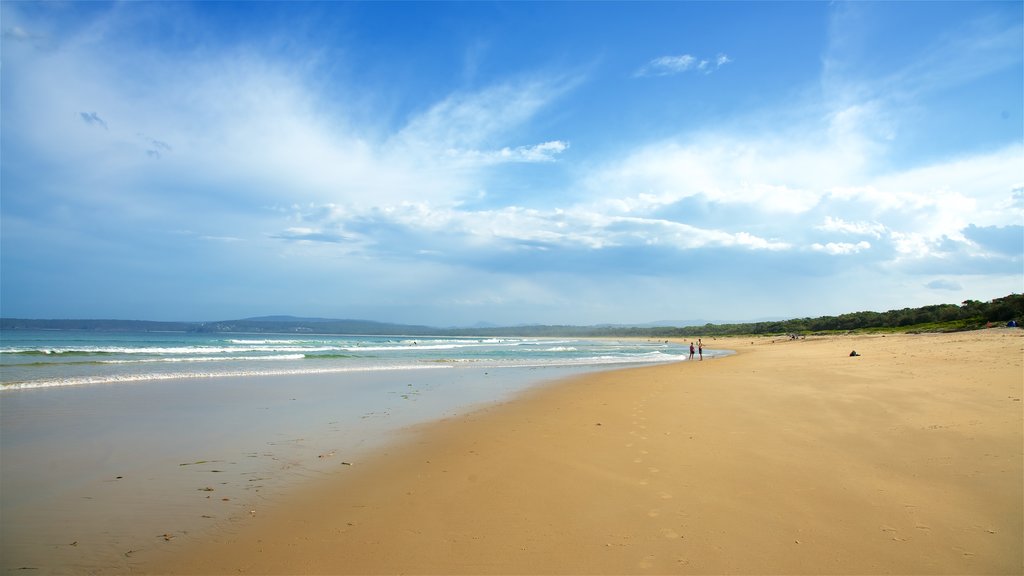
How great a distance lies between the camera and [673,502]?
5508 mm

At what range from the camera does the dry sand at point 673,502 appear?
14.0ft

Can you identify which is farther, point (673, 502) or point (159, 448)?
point (159, 448)

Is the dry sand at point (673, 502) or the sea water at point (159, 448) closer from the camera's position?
the dry sand at point (673, 502)

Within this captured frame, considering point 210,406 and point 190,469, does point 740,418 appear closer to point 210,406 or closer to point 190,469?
point 190,469

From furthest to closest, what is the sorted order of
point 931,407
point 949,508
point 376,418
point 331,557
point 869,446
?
point 376,418
point 931,407
point 869,446
point 949,508
point 331,557

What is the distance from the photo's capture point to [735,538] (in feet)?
15.0

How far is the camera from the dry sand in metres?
4.27

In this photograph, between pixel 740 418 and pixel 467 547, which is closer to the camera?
pixel 467 547

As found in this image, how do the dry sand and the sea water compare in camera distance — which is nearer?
the dry sand

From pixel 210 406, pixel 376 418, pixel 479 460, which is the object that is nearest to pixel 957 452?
pixel 479 460

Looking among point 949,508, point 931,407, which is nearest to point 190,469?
point 949,508

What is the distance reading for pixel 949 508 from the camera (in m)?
5.10

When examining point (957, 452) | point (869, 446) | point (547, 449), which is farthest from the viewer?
point (547, 449)

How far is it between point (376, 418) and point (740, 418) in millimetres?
8167
